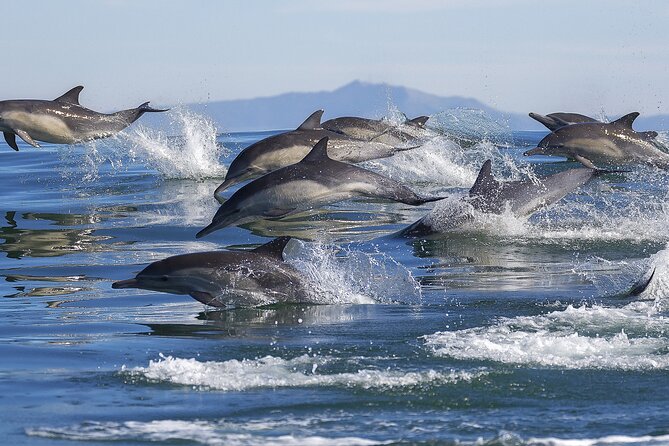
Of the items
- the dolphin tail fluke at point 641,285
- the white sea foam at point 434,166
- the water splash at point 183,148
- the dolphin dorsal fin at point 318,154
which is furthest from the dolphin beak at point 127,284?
the water splash at point 183,148

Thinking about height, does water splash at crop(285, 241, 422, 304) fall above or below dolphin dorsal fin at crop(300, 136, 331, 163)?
below

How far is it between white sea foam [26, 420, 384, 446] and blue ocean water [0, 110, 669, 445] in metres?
0.02

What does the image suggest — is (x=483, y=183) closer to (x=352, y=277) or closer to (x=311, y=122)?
(x=311, y=122)

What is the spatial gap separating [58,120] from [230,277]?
953 centimetres

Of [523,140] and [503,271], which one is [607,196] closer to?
[503,271]

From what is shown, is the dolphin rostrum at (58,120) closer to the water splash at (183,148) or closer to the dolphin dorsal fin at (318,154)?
the water splash at (183,148)

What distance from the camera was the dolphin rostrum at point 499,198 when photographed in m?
14.7

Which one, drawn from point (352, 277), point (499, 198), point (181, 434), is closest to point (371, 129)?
point (499, 198)

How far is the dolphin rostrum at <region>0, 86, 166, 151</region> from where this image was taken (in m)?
18.6

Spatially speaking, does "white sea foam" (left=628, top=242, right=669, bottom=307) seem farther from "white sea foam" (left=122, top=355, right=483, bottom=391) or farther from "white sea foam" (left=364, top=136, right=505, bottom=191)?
"white sea foam" (left=364, top=136, right=505, bottom=191)

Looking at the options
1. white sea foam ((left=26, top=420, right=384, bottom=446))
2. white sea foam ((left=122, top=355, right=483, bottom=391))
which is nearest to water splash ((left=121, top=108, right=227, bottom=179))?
white sea foam ((left=122, top=355, right=483, bottom=391))

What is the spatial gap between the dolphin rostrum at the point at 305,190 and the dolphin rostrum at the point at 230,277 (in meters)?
3.49

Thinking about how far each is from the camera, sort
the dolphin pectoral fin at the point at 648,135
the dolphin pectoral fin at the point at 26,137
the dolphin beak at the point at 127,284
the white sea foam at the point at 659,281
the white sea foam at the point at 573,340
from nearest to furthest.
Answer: the white sea foam at the point at 573,340 → the dolphin beak at the point at 127,284 → the white sea foam at the point at 659,281 → the dolphin pectoral fin at the point at 26,137 → the dolphin pectoral fin at the point at 648,135

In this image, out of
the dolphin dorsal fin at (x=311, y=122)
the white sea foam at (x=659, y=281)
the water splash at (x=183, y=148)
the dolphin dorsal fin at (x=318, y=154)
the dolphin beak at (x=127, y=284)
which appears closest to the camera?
the dolphin beak at (x=127, y=284)
